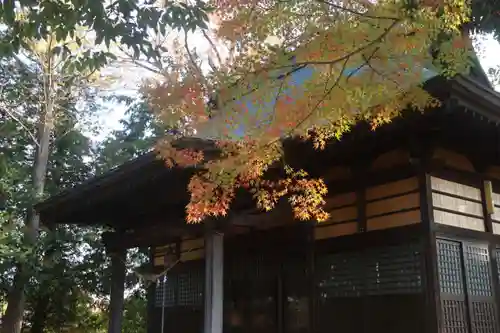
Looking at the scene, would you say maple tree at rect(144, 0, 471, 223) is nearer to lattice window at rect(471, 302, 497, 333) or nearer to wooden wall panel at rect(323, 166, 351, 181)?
wooden wall panel at rect(323, 166, 351, 181)

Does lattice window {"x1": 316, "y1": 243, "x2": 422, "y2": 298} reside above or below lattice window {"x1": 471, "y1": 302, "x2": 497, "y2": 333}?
above

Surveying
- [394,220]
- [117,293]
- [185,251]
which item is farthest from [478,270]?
[117,293]

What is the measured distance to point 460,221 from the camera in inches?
211

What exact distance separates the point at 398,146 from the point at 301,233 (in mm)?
1682

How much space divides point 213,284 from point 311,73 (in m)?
2.50

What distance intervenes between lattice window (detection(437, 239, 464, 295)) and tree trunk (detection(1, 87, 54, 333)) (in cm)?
752

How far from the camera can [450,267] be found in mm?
5113

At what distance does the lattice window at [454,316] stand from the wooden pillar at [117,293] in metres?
4.75

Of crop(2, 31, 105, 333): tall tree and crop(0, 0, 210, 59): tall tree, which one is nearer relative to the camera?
crop(0, 0, 210, 59): tall tree

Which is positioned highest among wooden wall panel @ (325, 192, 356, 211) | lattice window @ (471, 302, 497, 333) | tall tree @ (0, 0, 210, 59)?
tall tree @ (0, 0, 210, 59)

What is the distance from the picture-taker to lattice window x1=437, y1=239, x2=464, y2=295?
5018mm

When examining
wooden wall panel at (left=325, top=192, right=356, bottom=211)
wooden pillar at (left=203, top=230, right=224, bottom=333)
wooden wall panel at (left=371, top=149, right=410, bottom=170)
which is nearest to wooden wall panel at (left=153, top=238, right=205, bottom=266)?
wooden pillar at (left=203, top=230, right=224, bottom=333)

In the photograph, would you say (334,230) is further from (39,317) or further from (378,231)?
(39,317)

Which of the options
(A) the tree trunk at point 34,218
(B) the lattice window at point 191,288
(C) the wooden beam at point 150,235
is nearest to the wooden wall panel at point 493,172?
(C) the wooden beam at point 150,235
